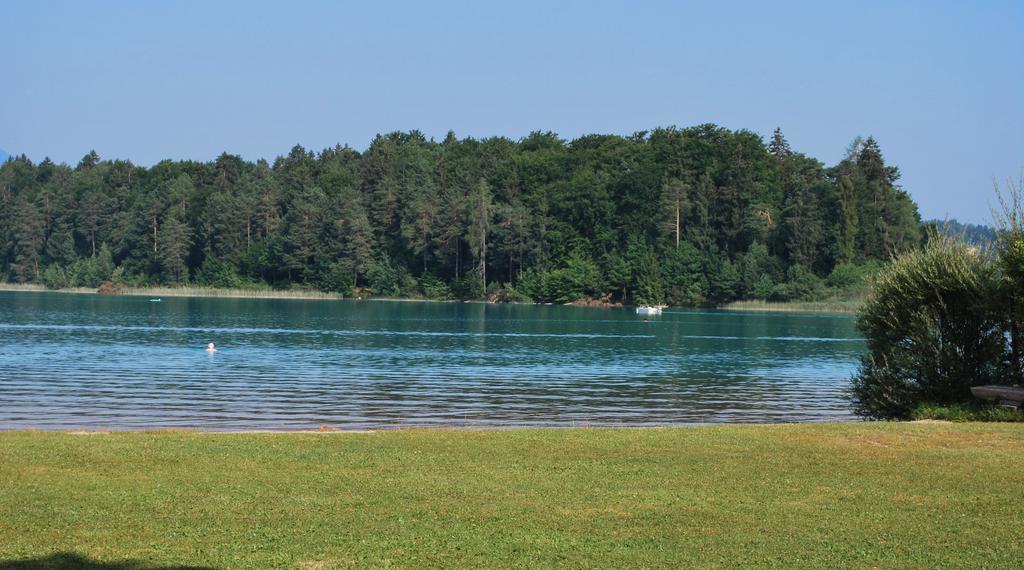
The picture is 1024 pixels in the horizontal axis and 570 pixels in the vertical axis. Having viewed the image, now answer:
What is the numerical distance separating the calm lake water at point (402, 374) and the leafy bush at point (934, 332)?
23.2 ft

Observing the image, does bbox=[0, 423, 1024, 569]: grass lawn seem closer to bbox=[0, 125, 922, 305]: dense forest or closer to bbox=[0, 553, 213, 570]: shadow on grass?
bbox=[0, 553, 213, 570]: shadow on grass

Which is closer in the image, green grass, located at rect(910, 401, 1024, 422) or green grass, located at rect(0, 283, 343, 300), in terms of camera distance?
green grass, located at rect(910, 401, 1024, 422)

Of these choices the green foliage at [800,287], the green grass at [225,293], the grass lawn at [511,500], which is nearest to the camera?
the grass lawn at [511,500]

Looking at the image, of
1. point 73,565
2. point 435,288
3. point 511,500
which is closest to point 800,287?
point 435,288

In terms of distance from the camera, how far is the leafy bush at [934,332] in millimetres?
24500

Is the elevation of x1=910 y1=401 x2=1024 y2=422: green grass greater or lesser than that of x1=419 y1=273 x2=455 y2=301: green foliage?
lesser

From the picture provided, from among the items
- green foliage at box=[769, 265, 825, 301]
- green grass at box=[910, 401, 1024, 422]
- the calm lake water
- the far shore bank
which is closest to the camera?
green grass at box=[910, 401, 1024, 422]

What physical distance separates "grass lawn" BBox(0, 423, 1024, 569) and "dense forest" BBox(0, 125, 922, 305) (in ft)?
399

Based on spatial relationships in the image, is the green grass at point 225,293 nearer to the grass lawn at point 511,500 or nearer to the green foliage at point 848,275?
→ the green foliage at point 848,275

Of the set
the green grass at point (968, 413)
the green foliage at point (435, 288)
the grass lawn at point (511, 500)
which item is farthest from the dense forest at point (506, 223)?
the grass lawn at point (511, 500)

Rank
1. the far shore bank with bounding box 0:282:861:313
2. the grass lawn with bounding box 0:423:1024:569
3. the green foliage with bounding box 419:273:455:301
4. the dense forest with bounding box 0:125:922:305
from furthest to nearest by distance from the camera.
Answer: the green foliage with bounding box 419:273:455:301, the dense forest with bounding box 0:125:922:305, the far shore bank with bounding box 0:282:861:313, the grass lawn with bounding box 0:423:1024:569

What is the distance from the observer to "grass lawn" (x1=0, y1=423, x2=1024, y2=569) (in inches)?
441

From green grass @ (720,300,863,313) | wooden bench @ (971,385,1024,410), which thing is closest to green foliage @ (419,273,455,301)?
green grass @ (720,300,863,313)

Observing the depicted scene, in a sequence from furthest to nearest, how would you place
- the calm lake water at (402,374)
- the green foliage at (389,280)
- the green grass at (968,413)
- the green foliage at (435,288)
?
the green foliage at (389,280) → the green foliage at (435,288) → the calm lake water at (402,374) → the green grass at (968,413)
